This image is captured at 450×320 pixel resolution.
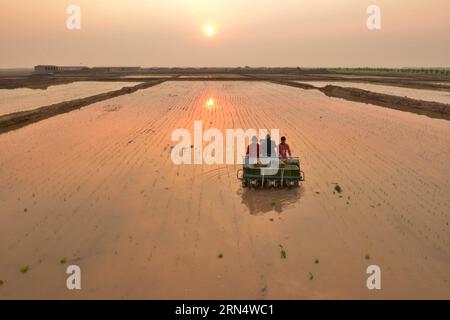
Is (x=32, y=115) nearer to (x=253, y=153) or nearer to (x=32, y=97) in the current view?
(x=32, y=97)

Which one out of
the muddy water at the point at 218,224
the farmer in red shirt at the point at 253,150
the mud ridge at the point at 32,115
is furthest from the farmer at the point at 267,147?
the mud ridge at the point at 32,115

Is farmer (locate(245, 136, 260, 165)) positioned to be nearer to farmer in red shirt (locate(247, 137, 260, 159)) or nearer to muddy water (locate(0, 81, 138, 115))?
farmer in red shirt (locate(247, 137, 260, 159))

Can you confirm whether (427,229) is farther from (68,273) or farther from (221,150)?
(221,150)

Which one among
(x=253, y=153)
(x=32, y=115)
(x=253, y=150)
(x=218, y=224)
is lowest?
(x=218, y=224)

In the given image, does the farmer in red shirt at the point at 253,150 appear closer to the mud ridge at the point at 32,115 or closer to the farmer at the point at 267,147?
the farmer at the point at 267,147

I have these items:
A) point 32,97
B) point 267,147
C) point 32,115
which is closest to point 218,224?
point 267,147
